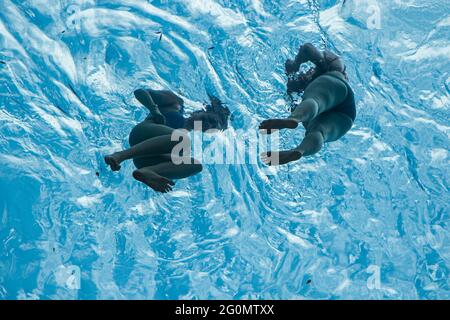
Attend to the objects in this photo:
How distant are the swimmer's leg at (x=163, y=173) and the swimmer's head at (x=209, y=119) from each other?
4.45 ft

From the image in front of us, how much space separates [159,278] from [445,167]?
6.31 m

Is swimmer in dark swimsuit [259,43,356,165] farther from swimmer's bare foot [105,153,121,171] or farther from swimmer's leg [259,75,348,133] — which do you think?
swimmer's bare foot [105,153,121,171]

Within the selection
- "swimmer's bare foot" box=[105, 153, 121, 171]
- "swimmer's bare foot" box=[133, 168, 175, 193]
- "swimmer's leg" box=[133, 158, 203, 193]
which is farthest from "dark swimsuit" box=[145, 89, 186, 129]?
"swimmer's bare foot" box=[133, 168, 175, 193]

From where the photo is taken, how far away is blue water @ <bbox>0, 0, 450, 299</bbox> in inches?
371

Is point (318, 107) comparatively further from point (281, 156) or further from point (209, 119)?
point (209, 119)

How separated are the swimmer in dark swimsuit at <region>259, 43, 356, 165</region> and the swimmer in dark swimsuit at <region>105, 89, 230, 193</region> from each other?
45.0 inches

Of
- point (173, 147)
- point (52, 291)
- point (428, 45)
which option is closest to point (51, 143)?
point (52, 291)

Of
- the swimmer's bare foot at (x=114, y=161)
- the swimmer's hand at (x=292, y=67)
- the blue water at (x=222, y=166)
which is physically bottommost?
the blue water at (x=222, y=166)

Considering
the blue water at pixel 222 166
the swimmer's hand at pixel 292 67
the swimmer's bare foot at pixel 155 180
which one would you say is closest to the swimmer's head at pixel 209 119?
the swimmer's hand at pixel 292 67

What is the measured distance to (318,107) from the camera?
5738 millimetres

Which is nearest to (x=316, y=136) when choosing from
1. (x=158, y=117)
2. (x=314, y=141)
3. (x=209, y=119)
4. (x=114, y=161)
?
(x=314, y=141)

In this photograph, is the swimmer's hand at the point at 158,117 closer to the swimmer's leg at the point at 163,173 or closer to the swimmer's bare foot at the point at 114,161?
the swimmer's leg at the point at 163,173

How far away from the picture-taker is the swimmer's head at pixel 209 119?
7516 millimetres

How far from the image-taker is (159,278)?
1109 centimetres
